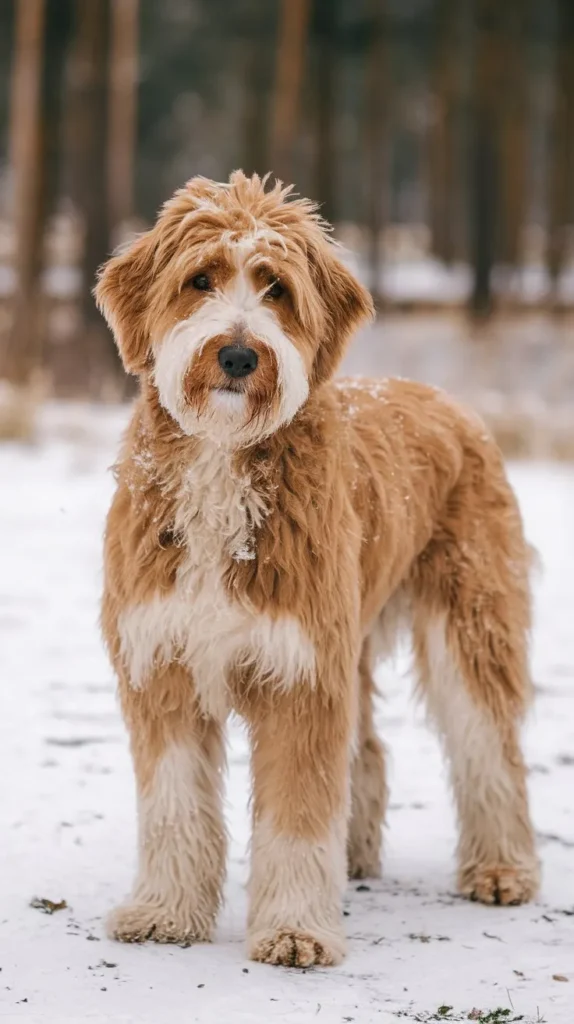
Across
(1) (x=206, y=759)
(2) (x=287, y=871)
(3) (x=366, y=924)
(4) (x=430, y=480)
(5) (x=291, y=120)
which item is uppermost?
(5) (x=291, y=120)

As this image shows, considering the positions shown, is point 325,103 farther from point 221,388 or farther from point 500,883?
point 221,388

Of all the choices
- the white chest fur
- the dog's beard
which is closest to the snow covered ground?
the white chest fur

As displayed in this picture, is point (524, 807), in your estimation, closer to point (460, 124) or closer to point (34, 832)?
point (34, 832)

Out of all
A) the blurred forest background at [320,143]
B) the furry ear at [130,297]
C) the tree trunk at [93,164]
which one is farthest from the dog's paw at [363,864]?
the tree trunk at [93,164]

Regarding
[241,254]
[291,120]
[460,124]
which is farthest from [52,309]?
[241,254]

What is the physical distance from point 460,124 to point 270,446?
36.2 metres

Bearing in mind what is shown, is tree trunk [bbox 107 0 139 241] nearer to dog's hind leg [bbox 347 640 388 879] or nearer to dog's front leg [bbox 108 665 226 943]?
dog's hind leg [bbox 347 640 388 879]

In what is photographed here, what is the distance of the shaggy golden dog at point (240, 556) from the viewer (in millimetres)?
3812

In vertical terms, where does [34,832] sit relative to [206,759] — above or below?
below

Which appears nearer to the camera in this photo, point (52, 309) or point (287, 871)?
point (287, 871)

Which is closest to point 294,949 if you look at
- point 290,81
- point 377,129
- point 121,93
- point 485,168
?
point 290,81

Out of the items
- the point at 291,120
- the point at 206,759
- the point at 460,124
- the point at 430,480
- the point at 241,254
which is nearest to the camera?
the point at 241,254

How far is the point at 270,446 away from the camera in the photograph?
13.0 ft

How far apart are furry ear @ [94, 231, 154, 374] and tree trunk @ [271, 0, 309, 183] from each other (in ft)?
61.4
